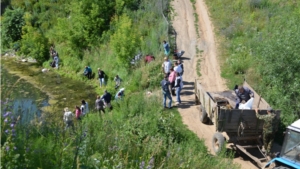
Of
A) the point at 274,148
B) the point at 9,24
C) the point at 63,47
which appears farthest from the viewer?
the point at 9,24

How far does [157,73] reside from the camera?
67.3 ft

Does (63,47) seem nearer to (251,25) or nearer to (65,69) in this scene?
(65,69)

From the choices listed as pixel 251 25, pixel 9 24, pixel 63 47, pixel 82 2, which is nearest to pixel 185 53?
pixel 251 25

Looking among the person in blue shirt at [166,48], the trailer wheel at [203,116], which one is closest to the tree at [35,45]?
the person in blue shirt at [166,48]

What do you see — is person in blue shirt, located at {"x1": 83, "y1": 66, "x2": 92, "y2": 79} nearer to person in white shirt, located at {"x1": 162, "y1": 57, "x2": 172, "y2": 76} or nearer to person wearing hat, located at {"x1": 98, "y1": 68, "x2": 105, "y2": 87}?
person wearing hat, located at {"x1": 98, "y1": 68, "x2": 105, "y2": 87}

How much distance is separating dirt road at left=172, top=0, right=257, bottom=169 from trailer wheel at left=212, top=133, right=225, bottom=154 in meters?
0.57

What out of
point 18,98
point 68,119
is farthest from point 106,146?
point 68,119

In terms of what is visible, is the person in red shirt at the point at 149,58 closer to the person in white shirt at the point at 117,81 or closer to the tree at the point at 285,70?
the person in white shirt at the point at 117,81

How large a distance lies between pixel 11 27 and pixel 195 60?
18094mm

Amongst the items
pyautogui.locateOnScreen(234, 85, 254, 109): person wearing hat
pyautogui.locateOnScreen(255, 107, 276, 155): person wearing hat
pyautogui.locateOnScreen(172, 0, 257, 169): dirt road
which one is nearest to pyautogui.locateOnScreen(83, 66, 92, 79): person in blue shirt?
pyautogui.locateOnScreen(172, 0, 257, 169): dirt road

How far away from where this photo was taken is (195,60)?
22984mm

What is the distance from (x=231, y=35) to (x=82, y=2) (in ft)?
35.6

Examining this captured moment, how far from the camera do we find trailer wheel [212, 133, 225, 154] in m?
12.8

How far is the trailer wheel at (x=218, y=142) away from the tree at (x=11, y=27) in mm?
24699
